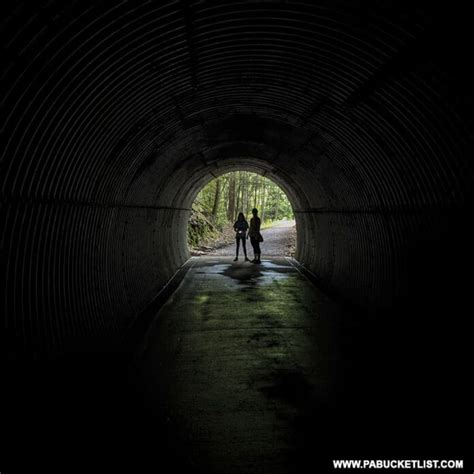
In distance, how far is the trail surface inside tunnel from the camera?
12.0 ft

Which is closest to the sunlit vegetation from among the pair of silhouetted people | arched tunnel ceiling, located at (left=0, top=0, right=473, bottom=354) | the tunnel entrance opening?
the tunnel entrance opening

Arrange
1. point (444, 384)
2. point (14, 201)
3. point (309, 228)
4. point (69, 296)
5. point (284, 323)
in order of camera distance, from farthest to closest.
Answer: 1. point (309, 228)
2. point (284, 323)
3. point (69, 296)
4. point (444, 384)
5. point (14, 201)

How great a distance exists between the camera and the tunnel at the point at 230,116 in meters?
3.69

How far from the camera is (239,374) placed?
5.20 m

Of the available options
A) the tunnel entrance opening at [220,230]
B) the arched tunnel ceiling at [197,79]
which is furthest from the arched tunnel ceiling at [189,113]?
the tunnel entrance opening at [220,230]

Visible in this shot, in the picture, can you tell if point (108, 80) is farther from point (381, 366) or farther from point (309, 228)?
point (309, 228)

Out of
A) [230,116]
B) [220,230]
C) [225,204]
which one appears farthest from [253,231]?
[225,204]

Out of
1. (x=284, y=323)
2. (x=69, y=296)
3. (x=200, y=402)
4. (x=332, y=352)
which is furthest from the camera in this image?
(x=284, y=323)

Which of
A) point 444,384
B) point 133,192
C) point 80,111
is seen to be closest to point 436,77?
point 444,384

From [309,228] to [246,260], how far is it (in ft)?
10.1

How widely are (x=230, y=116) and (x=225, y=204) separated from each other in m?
32.5

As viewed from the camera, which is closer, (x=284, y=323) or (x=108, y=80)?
(x=108, y=80)

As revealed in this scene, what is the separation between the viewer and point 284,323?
7465 mm

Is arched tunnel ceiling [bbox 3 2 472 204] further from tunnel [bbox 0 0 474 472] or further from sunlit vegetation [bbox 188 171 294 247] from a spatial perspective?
sunlit vegetation [bbox 188 171 294 247]
